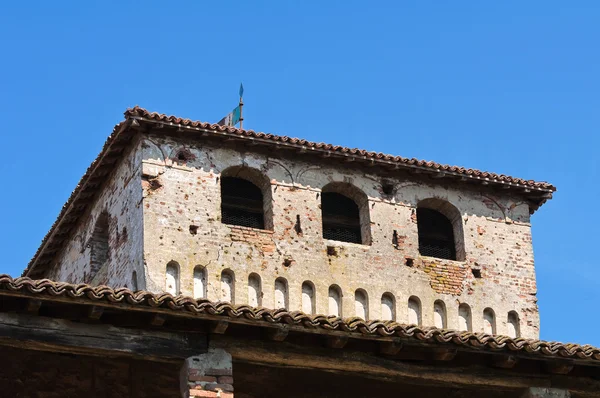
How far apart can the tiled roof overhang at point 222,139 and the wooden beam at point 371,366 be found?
889 cm

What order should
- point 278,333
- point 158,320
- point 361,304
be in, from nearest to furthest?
point 158,320, point 278,333, point 361,304

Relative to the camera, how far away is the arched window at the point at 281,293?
23.7 m

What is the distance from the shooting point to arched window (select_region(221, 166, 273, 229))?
24562 millimetres

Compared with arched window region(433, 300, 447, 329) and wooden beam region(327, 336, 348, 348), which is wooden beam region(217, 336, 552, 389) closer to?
wooden beam region(327, 336, 348, 348)

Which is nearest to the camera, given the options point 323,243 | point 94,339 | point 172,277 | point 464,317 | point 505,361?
point 94,339

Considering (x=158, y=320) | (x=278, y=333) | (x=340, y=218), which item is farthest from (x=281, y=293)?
(x=158, y=320)

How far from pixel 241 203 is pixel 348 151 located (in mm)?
2056

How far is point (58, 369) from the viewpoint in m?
15.8

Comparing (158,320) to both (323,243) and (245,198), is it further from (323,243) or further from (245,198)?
(245,198)

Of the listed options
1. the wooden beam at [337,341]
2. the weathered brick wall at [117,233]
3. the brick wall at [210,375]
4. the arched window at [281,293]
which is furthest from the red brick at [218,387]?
the arched window at [281,293]

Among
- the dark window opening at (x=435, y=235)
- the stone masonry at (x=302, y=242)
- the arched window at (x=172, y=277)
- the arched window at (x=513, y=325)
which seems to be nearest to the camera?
the arched window at (x=172, y=277)

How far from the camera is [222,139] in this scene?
80.6 feet

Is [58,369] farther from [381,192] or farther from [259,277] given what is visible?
[381,192]

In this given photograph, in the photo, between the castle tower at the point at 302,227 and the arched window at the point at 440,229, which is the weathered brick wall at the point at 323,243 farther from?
the arched window at the point at 440,229
